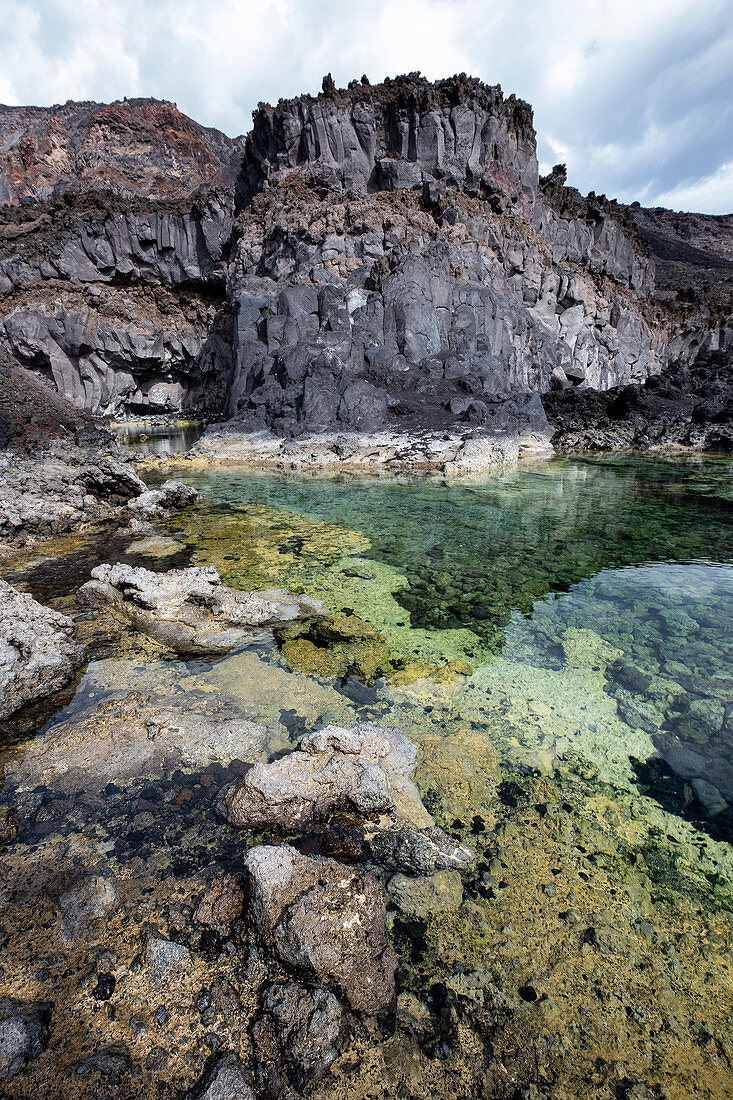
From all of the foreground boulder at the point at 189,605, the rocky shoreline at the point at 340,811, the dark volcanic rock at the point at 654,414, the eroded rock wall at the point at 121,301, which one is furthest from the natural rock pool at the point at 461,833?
the eroded rock wall at the point at 121,301

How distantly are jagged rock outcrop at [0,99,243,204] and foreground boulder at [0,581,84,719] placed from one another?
71.6 meters

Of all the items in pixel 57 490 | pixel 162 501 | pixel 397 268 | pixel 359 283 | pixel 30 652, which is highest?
pixel 397 268

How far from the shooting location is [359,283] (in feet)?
89.4

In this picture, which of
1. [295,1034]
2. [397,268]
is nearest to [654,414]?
[397,268]

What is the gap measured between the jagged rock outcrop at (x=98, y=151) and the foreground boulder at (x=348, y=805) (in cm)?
7432

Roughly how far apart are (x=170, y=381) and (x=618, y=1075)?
48.9 m

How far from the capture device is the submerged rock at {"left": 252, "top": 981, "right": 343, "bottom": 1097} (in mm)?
1820

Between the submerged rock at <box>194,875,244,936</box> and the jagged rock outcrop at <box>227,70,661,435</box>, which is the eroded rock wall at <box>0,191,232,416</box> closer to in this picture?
the jagged rock outcrop at <box>227,70,661,435</box>

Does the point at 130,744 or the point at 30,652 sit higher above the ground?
the point at 30,652

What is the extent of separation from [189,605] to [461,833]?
4.23 metres

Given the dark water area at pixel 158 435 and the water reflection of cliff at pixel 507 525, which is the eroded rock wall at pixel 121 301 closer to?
the dark water area at pixel 158 435

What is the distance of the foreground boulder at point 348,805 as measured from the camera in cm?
278

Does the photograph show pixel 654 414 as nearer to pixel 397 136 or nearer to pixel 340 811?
pixel 397 136

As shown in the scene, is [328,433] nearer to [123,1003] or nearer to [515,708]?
[515,708]
